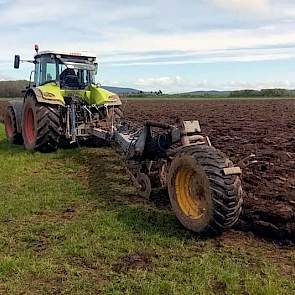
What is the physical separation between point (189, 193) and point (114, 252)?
141cm

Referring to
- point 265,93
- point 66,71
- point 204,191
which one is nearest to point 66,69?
point 66,71

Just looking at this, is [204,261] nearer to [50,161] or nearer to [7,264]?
[7,264]

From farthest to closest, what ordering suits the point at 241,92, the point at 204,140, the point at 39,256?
the point at 241,92
the point at 204,140
the point at 39,256

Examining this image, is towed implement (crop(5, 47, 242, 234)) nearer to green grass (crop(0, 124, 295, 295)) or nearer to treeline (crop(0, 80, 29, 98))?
green grass (crop(0, 124, 295, 295))

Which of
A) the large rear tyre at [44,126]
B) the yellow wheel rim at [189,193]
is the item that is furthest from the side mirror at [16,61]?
the yellow wheel rim at [189,193]

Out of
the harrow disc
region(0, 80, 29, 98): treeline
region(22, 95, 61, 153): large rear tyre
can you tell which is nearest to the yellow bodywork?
region(22, 95, 61, 153): large rear tyre

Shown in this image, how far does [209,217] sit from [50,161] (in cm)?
677

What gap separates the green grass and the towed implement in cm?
38

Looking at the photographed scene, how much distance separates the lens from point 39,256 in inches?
226

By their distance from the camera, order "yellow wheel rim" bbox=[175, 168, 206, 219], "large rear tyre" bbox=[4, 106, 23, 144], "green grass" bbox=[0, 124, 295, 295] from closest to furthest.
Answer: "green grass" bbox=[0, 124, 295, 295] → "yellow wheel rim" bbox=[175, 168, 206, 219] → "large rear tyre" bbox=[4, 106, 23, 144]

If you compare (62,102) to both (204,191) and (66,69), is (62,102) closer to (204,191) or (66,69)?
(66,69)

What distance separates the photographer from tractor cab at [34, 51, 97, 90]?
13.1 meters

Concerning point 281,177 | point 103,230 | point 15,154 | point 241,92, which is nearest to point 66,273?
point 103,230

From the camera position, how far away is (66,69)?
520 inches
